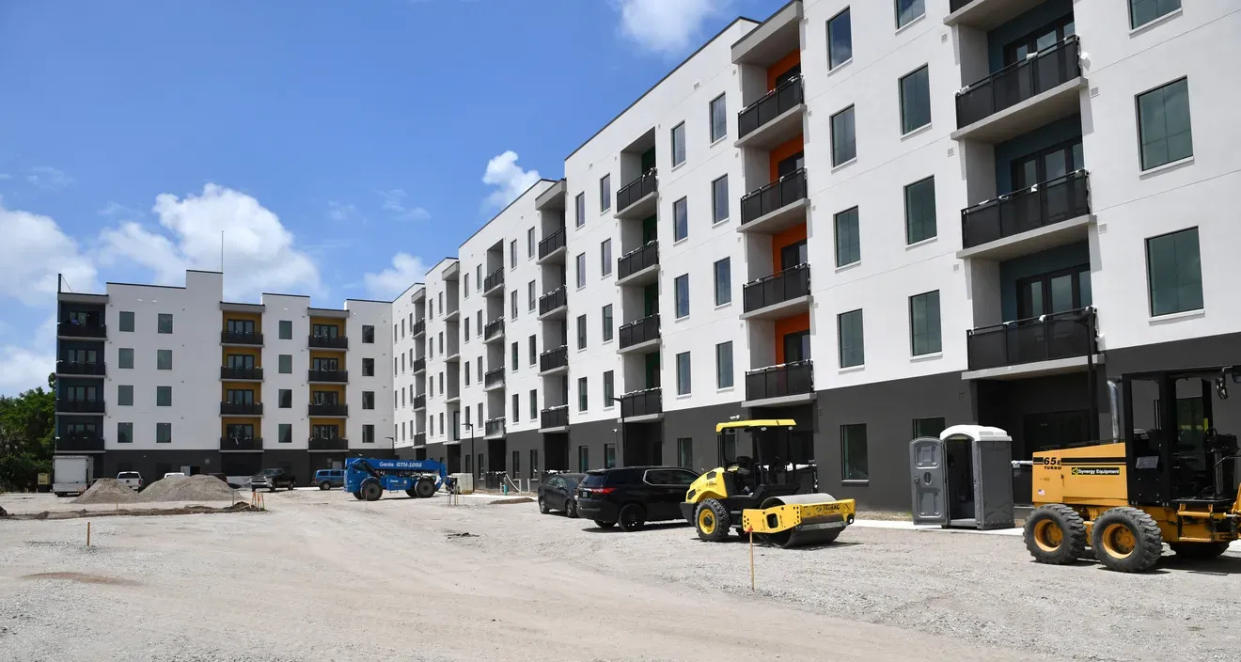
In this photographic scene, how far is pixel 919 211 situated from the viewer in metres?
26.9

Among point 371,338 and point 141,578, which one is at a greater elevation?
point 371,338

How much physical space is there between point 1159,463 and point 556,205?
40298mm

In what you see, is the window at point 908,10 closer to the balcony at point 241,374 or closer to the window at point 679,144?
the window at point 679,144

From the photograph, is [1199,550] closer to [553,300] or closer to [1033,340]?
[1033,340]

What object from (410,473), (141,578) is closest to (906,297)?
(141,578)

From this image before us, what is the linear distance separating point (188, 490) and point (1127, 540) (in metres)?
52.1

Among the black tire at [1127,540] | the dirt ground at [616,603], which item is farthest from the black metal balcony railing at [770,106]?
the black tire at [1127,540]

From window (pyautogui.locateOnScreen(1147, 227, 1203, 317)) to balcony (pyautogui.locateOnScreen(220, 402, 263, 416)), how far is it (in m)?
75.0

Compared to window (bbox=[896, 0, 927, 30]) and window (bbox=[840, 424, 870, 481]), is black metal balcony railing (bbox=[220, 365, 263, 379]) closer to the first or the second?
window (bbox=[840, 424, 870, 481])

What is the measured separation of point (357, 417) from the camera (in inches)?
3460

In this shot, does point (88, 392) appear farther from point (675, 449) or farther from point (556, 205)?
point (675, 449)

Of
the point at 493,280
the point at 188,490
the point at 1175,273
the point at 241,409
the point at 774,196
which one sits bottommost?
the point at 188,490

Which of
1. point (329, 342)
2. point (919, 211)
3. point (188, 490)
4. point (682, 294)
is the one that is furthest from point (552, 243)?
point (329, 342)

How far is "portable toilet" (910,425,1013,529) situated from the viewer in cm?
2189
